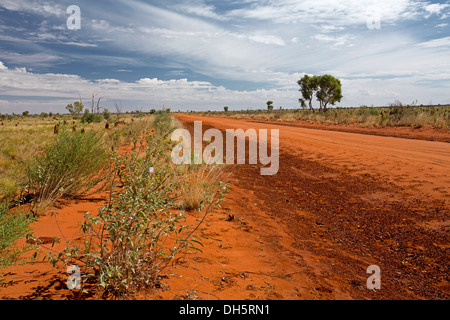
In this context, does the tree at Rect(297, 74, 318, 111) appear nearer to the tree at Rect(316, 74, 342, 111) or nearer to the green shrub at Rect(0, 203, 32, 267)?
the tree at Rect(316, 74, 342, 111)

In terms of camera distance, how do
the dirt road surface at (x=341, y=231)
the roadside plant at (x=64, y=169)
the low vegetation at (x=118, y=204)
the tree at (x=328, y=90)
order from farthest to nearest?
the tree at (x=328, y=90), the roadside plant at (x=64, y=169), the dirt road surface at (x=341, y=231), the low vegetation at (x=118, y=204)

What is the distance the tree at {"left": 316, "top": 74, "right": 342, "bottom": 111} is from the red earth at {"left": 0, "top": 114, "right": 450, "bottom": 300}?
37.0 metres

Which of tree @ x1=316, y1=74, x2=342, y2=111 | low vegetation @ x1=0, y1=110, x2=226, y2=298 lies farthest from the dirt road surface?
tree @ x1=316, y1=74, x2=342, y2=111

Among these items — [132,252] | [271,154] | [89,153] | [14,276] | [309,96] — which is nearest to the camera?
[132,252]

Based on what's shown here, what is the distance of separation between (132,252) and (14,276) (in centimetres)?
123

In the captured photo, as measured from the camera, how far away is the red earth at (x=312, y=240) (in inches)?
106

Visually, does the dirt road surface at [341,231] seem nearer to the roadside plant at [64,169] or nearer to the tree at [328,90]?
the roadside plant at [64,169]

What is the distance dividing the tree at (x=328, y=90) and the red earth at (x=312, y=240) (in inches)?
1456

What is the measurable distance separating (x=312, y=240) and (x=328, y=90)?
42.3 metres

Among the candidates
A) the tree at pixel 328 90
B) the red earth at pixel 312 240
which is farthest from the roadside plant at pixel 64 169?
the tree at pixel 328 90

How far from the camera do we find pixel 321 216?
4.87m

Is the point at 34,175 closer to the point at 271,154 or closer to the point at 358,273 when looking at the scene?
the point at 358,273

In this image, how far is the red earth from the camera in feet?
8.82

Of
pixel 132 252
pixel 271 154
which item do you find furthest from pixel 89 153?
pixel 271 154
